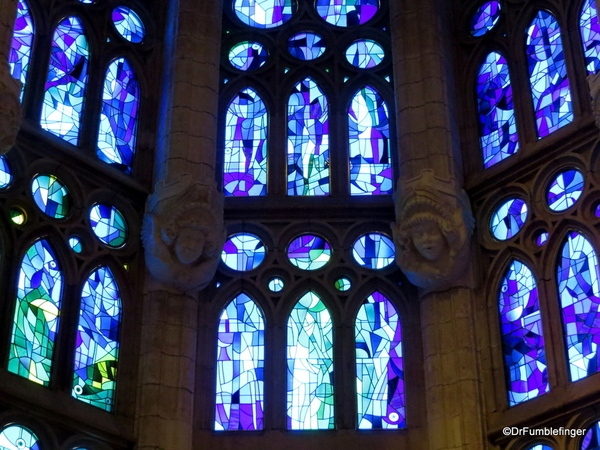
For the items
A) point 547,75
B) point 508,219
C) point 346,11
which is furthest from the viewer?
point 346,11

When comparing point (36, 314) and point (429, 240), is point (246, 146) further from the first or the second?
point (36, 314)

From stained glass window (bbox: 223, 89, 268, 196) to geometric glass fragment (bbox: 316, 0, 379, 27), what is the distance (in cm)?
162

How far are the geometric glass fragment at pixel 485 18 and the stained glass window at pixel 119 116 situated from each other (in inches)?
178

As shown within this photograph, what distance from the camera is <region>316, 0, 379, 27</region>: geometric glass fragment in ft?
55.3

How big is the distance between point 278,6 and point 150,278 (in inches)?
185

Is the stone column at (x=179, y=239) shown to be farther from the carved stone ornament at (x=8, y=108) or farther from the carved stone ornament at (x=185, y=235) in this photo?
the carved stone ornament at (x=8, y=108)

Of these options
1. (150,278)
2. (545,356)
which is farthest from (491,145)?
(150,278)

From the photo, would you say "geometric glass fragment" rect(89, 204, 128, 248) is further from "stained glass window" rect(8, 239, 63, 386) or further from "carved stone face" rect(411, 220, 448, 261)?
"carved stone face" rect(411, 220, 448, 261)

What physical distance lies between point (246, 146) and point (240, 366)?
Answer: 3.07 meters

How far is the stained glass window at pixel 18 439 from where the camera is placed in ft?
41.6

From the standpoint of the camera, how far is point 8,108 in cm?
1248

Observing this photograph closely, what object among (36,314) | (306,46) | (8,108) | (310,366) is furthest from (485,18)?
(36,314)

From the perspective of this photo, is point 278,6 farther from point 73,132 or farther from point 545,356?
point 545,356

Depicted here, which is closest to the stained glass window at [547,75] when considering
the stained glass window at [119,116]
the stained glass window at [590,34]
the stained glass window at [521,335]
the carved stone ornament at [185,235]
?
the stained glass window at [590,34]
